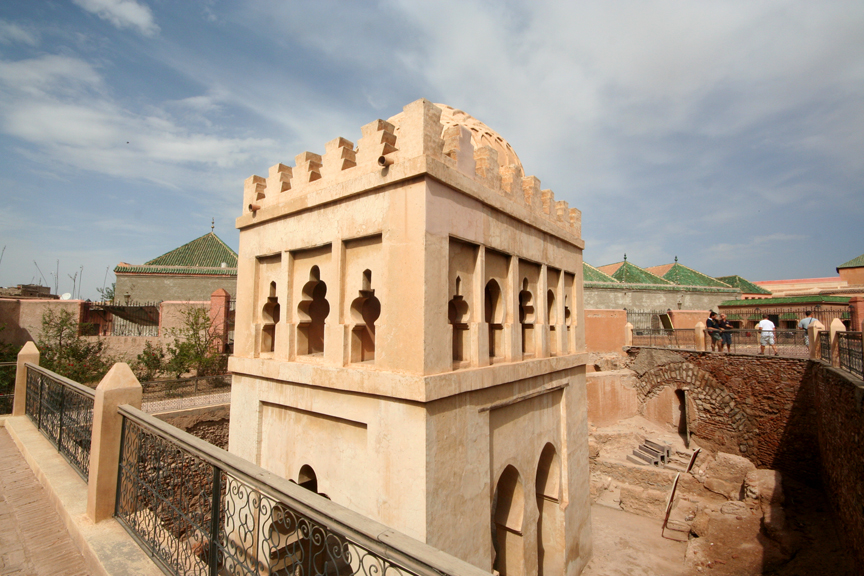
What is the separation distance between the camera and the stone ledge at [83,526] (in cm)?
338

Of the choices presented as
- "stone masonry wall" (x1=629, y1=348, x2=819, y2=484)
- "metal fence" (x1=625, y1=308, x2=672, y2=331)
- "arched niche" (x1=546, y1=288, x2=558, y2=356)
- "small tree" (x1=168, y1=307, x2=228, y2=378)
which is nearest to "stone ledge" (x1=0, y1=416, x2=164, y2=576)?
"arched niche" (x1=546, y1=288, x2=558, y2=356)

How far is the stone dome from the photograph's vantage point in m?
6.69

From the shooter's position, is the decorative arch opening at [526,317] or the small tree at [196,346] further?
the small tree at [196,346]

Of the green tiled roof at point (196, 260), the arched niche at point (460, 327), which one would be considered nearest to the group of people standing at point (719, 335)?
the arched niche at point (460, 327)

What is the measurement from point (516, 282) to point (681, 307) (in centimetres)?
2500

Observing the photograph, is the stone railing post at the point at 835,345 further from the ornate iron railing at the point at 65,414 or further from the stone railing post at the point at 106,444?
the ornate iron railing at the point at 65,414

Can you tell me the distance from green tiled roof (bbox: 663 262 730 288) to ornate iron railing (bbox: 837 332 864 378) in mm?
19585

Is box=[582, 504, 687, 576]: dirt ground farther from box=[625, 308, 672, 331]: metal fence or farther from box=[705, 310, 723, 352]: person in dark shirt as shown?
box=[625, 308, 672, 331]: metal fence

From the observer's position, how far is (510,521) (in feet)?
19.6

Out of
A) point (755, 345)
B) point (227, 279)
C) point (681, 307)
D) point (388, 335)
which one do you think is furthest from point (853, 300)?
point (227, 279)

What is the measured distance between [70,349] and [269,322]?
45.7 ft

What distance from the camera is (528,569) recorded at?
19.1 ft

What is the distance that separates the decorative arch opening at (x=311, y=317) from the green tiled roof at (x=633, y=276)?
24.4 metres

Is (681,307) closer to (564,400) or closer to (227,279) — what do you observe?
(564,400)
